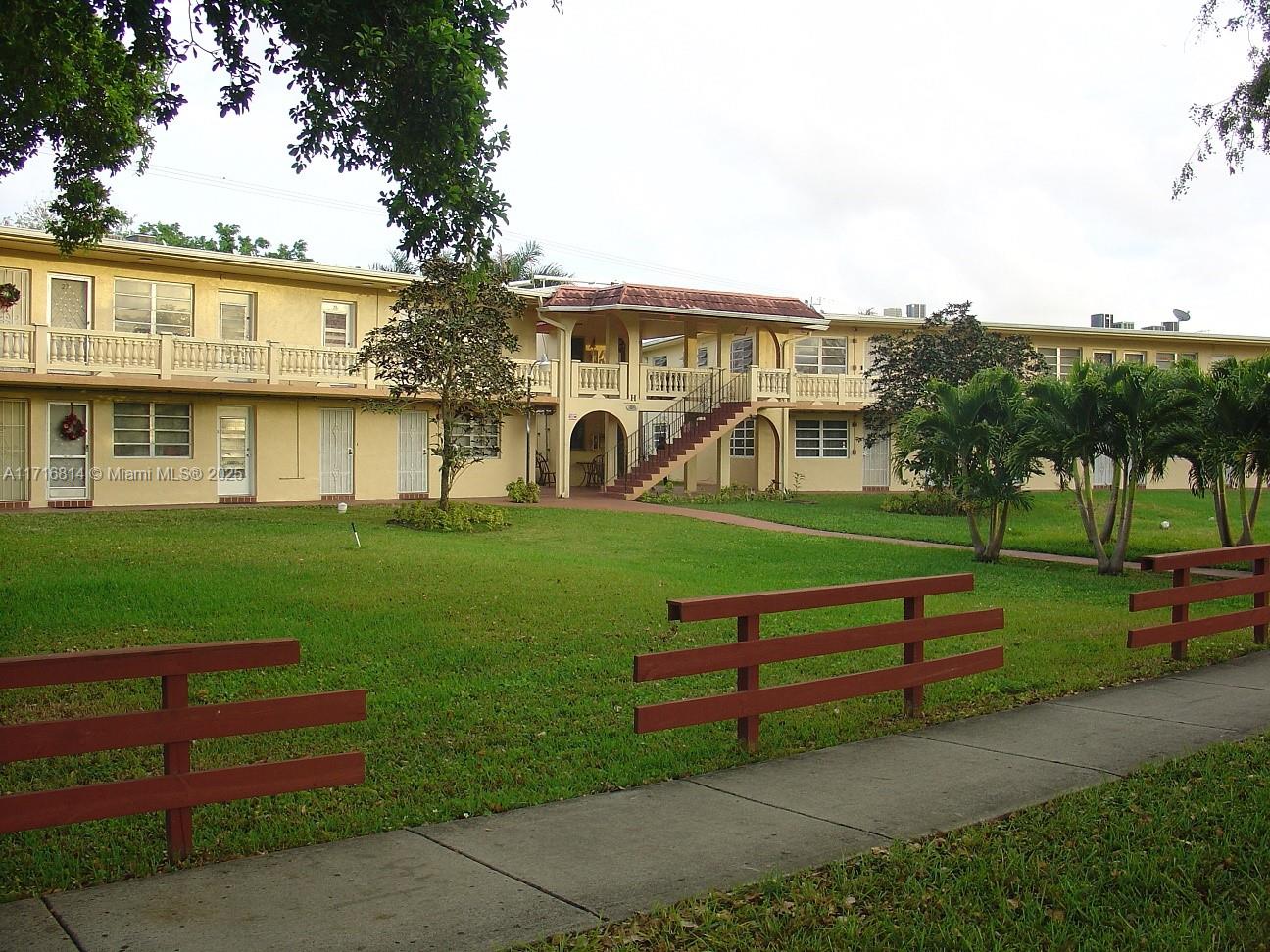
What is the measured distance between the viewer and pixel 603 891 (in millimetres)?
4805

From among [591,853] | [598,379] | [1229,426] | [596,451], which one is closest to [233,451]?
[598,379]

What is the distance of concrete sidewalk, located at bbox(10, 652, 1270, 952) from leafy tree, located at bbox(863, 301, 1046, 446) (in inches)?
908

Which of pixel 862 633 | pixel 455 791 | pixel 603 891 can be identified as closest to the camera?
pixel 603 891

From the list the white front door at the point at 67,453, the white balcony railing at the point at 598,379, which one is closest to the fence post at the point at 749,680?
the white front door at the point at 67,453

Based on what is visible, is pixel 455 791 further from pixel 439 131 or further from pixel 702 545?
pixel 702 545

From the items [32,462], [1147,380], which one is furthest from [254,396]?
[1147,380]

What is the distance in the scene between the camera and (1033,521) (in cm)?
2798

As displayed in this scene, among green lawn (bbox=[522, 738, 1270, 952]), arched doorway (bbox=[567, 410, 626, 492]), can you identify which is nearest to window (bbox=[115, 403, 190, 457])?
arched doorway (bbox=[567, 410, 626, 492])

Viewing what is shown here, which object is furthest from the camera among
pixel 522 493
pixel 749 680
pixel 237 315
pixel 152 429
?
pixel 522 493

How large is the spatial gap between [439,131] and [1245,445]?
13.5m

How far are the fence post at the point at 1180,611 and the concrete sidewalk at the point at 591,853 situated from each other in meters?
2.71

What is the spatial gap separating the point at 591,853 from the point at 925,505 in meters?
25.1

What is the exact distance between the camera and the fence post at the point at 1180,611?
33.8ft

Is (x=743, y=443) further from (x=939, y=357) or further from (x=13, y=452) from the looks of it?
(x=13, y=452)
